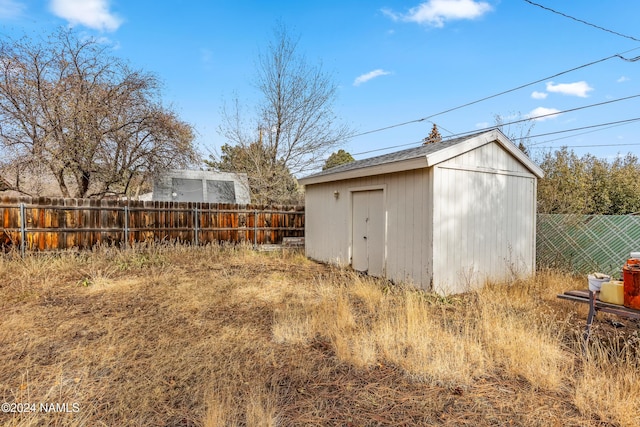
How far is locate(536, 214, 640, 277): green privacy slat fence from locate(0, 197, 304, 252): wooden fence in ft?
23.1

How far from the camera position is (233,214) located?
10000mm

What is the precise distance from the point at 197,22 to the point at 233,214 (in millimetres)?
5464

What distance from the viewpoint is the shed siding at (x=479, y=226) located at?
5.34 meters

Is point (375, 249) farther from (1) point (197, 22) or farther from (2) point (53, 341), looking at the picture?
(1) point (197, 22)

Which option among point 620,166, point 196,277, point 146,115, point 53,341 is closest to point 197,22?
point 146,115

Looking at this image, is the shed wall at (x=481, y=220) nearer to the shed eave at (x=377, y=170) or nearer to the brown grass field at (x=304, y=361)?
the shed eave at (x=377, y=170)

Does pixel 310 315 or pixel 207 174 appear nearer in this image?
pixel 310 315

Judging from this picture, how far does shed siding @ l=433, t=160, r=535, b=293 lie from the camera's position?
5.34 m

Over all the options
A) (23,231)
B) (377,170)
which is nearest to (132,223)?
(23,231)

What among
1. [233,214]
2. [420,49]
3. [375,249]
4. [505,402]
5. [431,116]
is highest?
[420,49]

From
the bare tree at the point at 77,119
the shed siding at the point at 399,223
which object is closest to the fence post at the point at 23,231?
the bare tree at the point at 77,119

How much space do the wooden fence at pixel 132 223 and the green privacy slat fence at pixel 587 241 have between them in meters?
7.04

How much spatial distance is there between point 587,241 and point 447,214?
11.7ft

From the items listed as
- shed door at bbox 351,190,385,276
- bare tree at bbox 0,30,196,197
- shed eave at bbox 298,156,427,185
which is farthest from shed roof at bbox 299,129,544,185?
bare tree at bbox 0,30,196,197
